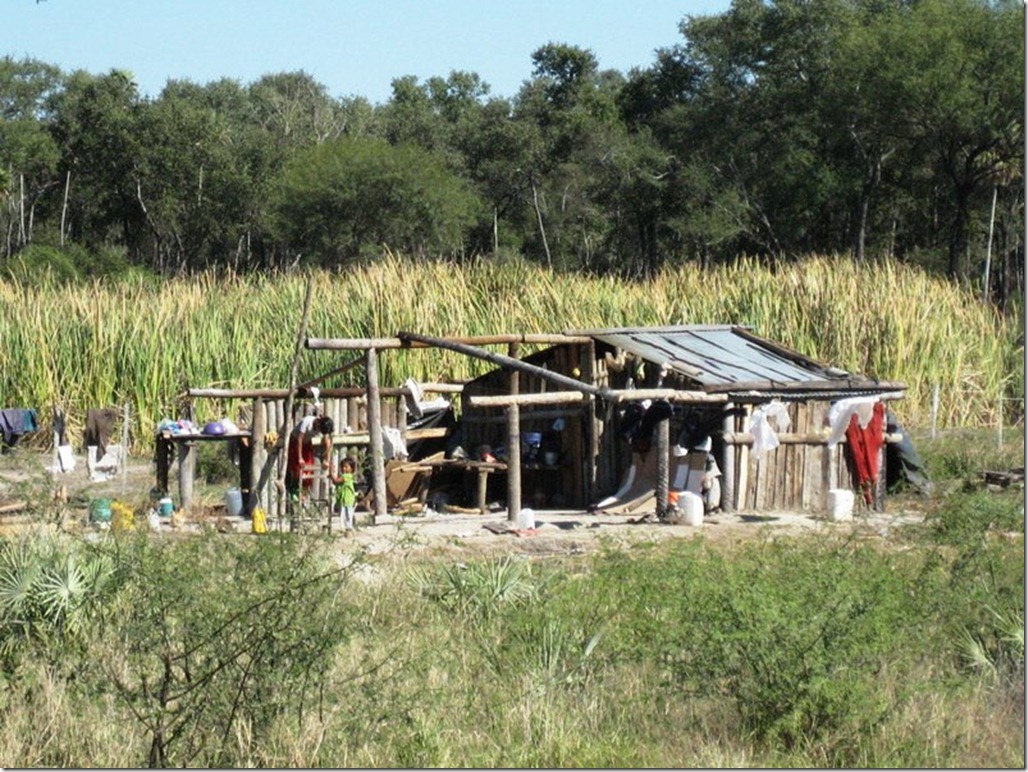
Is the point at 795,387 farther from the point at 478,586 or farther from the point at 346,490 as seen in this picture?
the point at 478,586

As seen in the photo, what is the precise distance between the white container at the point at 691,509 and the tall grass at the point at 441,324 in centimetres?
782

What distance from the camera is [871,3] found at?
46.7 m

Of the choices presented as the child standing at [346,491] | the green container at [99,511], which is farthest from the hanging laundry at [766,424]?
the green container at [99,511]

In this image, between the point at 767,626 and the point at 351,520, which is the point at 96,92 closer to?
the point at 351,520

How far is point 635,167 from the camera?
46.7 m

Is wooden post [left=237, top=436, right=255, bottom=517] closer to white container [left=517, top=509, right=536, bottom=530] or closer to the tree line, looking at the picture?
white container [left=517, top=509, right=536, bottom=530]

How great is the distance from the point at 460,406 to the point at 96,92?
35.6 m

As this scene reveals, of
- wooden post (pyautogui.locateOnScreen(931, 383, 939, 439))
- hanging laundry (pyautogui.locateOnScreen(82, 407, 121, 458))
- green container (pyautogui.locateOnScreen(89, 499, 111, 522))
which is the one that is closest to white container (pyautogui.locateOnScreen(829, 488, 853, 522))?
wooden post (pyautogui.locateOnScreen(931, 383, 939, 439))

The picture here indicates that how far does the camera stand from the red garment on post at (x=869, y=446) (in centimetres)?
1720

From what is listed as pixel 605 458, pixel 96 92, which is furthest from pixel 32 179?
pixel 605 458

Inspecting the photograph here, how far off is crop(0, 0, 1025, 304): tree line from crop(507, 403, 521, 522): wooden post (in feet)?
63.1

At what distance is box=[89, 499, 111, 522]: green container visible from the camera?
584 inches

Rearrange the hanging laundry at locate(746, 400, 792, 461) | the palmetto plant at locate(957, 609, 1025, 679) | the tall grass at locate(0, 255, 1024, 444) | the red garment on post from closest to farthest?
1. the palmetto plant at locate(957, 609, 1025, 679)
2. the hanging laundry at locate(746, 400, 792, 461)
3. the red garment on post
4. the tall grass at locate(0, 255, 1024, 444)

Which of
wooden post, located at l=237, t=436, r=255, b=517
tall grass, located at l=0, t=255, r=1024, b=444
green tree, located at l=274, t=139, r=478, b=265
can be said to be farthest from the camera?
green tree, located at l=274, t=139, r=478, b=265
